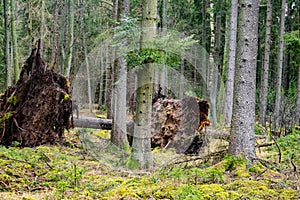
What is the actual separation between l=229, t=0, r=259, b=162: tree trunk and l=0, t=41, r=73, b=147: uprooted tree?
503 cm

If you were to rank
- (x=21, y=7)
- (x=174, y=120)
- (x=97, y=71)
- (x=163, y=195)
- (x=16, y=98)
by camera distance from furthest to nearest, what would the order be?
1. (x=97, y=71)
2. (x=21, y=7)
3. (x=174, y=120)
4. (x=16, y=98)
5. (x=163, y=195)

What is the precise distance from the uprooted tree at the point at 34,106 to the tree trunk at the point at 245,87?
503 centimetres

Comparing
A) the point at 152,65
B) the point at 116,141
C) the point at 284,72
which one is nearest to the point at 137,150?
the point at 152,65

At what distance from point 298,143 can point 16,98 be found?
7.11 metres

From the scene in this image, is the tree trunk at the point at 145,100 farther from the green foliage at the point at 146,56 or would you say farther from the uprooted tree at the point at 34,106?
Answer: the uprooted tree at the point at 34,106

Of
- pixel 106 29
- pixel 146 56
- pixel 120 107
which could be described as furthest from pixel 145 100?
pixel 106 29

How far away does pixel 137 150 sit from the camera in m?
7.08

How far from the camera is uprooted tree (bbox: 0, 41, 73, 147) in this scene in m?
8.17

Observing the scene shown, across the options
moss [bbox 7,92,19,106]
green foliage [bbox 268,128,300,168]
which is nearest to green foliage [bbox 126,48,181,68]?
green foliage [bbox 268,128,300,168]

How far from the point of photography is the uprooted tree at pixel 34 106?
817cm

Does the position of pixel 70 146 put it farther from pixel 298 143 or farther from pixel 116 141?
pixel 298 143

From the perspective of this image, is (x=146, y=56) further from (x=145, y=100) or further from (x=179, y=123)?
(x=179, y=123)

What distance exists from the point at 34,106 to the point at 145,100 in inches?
124

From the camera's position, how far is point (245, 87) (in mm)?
5105
